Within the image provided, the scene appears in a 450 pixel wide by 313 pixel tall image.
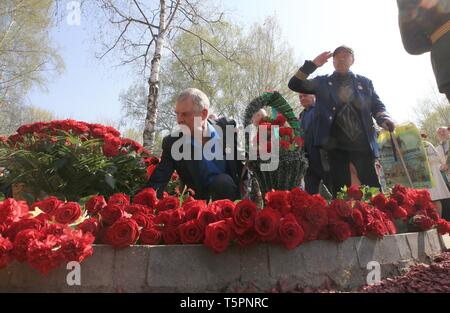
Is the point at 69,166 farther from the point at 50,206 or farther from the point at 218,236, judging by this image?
the point at 218,236

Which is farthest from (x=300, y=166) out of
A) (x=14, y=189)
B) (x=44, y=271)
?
(x=14, y=189)

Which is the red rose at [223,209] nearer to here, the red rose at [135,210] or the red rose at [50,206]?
the red rose at [135,210]

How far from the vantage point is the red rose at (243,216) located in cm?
169

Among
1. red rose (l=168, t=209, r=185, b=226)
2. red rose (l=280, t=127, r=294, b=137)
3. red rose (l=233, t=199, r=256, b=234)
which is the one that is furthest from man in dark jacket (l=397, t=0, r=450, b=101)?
red rose (l=168, t=209, r=185, b=226)

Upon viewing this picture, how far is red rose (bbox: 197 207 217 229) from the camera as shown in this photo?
181cm

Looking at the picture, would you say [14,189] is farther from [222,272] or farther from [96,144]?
[222,272]

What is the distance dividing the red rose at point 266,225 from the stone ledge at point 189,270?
7 cm

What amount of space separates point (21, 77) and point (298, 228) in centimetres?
1928

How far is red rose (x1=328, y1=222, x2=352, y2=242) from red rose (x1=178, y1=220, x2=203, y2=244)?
62cm

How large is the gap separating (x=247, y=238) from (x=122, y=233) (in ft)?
1.72

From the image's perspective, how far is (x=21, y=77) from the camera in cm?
1811

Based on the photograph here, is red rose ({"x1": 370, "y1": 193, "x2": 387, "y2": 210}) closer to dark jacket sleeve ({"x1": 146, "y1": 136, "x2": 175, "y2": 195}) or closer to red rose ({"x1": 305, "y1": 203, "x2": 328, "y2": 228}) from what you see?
red rose ({"x1": 305, "y1": 203, "x2": 328, "y2": 228})

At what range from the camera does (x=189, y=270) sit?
5.48 feet

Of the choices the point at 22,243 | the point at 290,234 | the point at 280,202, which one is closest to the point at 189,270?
the point at 290,234
